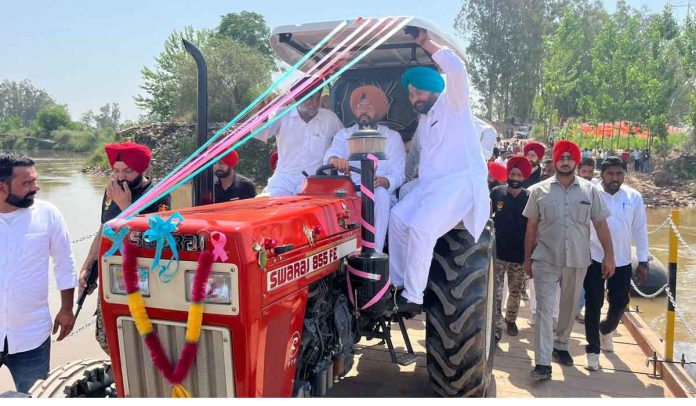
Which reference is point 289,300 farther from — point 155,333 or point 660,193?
point 660,193

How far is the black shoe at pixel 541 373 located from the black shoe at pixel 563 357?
372mm

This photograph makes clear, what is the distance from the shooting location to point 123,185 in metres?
3.61

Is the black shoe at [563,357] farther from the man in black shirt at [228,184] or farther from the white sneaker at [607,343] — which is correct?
the man in black shirt at [228,184]

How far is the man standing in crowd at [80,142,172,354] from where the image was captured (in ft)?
11.5

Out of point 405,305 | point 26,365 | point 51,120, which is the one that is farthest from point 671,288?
point 51,120

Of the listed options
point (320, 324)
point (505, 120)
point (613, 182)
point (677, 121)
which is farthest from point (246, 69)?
point (677, 121)

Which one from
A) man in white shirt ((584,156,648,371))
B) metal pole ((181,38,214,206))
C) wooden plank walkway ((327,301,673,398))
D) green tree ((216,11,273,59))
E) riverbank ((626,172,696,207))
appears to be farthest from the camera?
green tree ((216,11,273,59))

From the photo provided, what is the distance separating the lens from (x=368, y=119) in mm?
3773

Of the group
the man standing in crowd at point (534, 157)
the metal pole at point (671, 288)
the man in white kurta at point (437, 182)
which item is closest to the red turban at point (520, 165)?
the metal pole at point (671, 288)

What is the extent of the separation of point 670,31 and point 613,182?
31.5 metres

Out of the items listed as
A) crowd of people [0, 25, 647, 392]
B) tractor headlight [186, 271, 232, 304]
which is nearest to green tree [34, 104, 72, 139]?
crowd of people [0, 25, 647, 392]

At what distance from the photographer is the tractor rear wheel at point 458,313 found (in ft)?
10.8

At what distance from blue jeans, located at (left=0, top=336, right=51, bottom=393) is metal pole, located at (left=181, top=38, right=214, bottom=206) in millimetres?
1219

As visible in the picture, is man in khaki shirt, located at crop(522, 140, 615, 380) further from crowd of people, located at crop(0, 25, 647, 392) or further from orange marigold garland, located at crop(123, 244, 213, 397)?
orange marigold garland, located at crop(123, 244, 213, 397)
